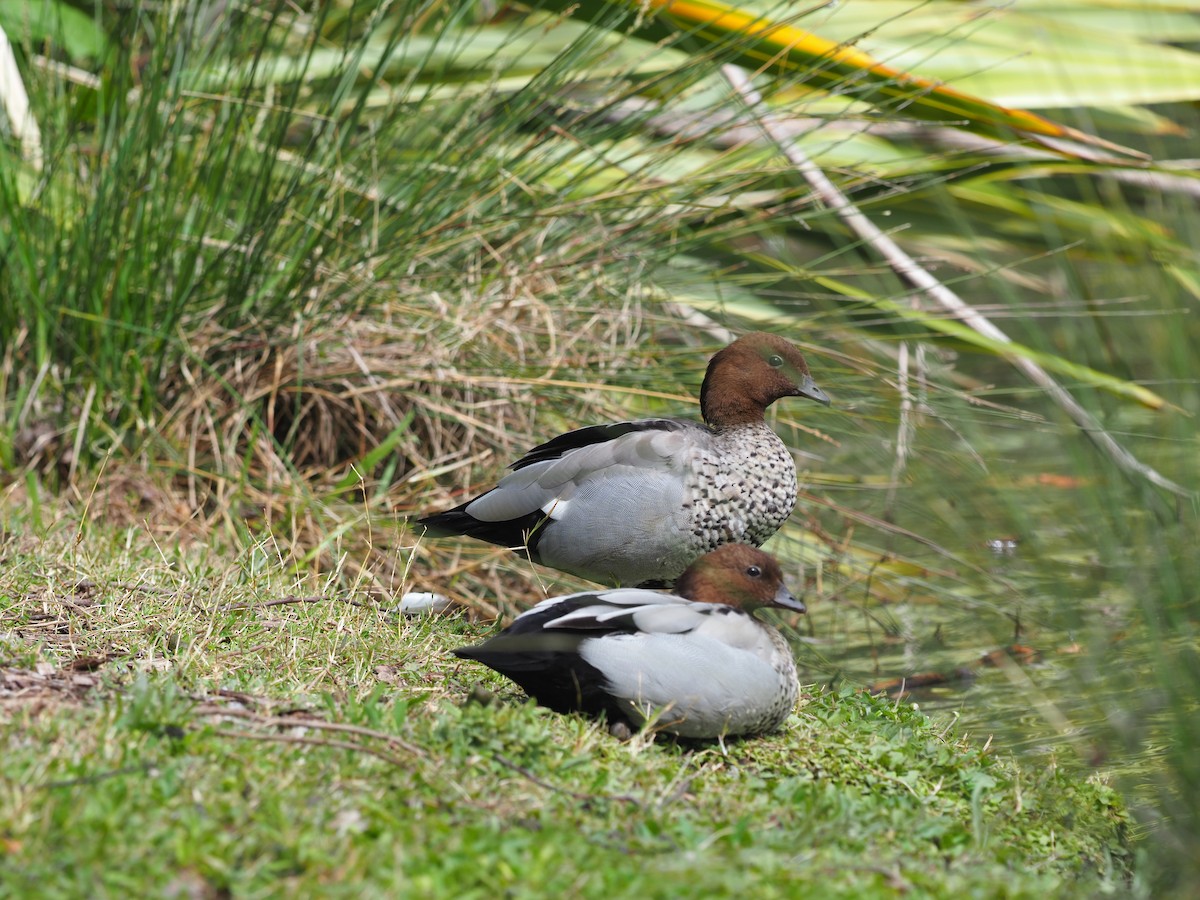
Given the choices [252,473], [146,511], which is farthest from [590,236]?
[146,511]

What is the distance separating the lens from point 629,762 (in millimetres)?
2857

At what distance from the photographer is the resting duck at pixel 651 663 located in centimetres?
297

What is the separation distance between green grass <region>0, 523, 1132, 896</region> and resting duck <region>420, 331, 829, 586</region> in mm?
498

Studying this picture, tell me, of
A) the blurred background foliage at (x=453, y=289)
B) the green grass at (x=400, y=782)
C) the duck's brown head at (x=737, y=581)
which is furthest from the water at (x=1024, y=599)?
the duck's brown head at (x=737, y=581)

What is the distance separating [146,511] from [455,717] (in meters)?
2.60

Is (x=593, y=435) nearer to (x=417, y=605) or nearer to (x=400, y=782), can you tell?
(x=417, y=605)

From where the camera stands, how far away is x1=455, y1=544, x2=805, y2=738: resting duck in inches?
117

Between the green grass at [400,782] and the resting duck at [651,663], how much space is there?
0.09 m

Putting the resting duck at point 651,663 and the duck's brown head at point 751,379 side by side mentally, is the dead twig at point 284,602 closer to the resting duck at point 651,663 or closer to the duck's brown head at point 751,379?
the resting duck at point 651,663

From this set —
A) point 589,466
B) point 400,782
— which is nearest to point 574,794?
point 400,782

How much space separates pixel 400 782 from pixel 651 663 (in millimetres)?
669

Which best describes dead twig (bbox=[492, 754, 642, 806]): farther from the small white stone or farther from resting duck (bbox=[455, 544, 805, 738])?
the small white stone

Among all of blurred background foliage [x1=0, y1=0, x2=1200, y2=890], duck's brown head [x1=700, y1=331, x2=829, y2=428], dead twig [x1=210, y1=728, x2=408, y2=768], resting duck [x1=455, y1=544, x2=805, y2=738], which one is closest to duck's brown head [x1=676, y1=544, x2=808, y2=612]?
resting duck [x1=455, y1=544, x2=805, y2=738]

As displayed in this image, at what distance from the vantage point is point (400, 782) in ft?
8.40
